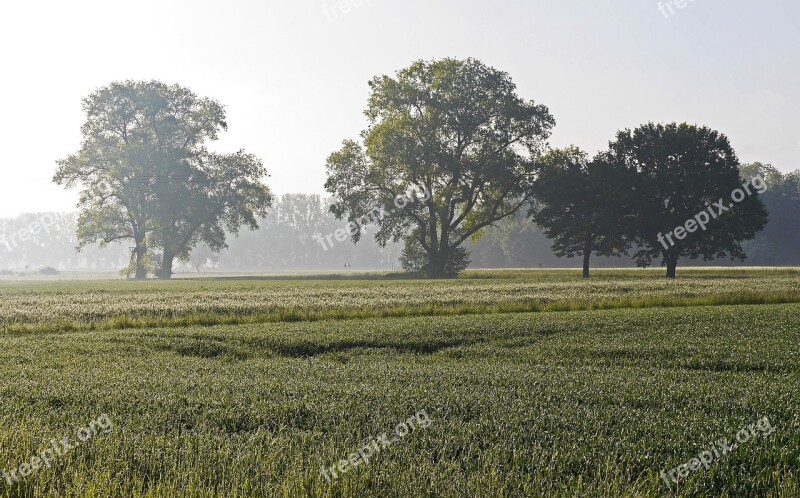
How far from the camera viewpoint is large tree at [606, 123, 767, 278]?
208ft

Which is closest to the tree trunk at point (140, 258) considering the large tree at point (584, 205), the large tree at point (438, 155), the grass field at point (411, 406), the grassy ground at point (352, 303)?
the large tree at point (438, 155)

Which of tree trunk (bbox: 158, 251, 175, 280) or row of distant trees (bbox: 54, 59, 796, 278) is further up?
row of distant trees (bbox: 54, 59, 796, 278)

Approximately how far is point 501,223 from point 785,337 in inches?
4898

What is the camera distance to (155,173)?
3044 inches

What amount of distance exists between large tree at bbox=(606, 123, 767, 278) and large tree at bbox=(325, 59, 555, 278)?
42.9 ft

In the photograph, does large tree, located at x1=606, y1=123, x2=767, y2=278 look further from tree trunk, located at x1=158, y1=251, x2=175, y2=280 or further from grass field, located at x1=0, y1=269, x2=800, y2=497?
tree trunk, located at x1=158, y1=251, x2=175, y2=280

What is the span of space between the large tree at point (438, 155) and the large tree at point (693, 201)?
13068 mm

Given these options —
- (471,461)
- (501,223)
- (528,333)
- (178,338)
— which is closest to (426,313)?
(528,333)

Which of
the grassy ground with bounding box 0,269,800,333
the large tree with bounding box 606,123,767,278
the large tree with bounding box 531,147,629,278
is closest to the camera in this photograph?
the grassy ground with bounding box 0,269,800,333

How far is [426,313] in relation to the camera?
1241 inches

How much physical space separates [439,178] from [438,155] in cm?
648

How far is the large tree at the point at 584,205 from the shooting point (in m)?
66.9

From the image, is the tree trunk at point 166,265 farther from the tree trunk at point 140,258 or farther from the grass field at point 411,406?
the grass field at point 411,406

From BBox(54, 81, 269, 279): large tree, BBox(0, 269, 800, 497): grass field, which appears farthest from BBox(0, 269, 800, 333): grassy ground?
BBox(54, 81, 269, 279): large tree
